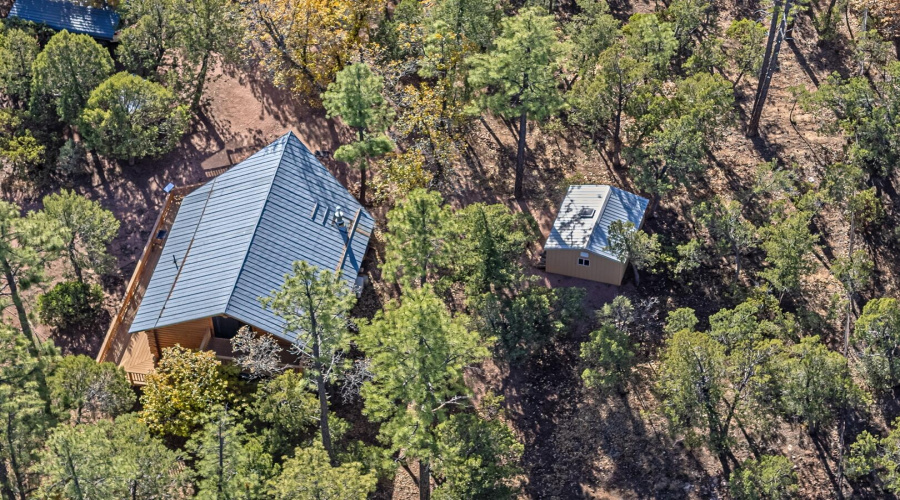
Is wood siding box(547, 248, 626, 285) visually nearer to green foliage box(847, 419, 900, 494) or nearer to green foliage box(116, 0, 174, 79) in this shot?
green foliage box(847, 419, 900, 494)

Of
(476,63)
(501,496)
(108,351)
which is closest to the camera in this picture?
(501,496)

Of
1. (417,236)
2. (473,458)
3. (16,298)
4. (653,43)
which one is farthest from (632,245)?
(16,298)

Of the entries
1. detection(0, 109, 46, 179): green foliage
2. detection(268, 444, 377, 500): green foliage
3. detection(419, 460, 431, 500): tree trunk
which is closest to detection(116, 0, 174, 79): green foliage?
detection(0, 109, 46, 179): green foliage

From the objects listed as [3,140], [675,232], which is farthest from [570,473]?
[3,140]

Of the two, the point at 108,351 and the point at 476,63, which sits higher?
the point at 476,63

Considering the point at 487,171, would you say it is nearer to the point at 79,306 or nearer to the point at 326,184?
the point at 326,184

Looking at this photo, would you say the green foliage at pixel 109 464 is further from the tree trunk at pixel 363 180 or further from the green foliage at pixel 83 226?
the tree trunk at pixel 363 180

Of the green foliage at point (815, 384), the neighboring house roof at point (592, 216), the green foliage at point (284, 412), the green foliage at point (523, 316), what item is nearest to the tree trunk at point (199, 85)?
the green foliage at point (284, 412)
